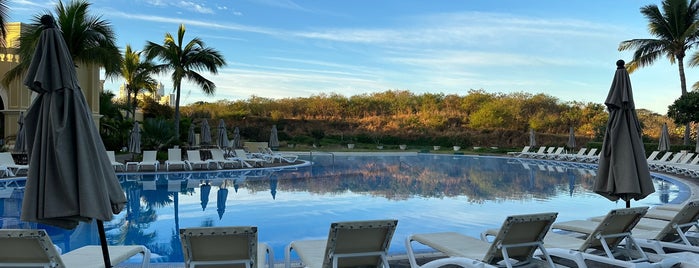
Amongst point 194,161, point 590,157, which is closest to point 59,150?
point 194,161

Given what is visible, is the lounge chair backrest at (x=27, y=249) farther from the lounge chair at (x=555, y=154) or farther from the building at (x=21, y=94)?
the lounge chair at (x=555, y=154)

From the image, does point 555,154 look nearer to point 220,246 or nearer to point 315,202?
point 315,202

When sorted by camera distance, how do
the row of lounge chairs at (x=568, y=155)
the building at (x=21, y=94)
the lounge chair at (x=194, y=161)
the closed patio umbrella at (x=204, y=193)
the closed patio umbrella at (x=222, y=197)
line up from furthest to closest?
the row of lounge chairs at (x=568, y=155) → the building at (x=21, y=94) → the lounge chair at (x=194, y=161) → the closed patio umbrella at (x=204, y=193) → the closed patio umbrella at (x=222, y=197)

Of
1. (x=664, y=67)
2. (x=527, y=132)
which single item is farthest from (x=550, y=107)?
(x=664, y=67)

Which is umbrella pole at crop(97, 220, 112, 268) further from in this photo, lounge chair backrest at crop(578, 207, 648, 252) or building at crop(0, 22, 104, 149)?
building at crop(0, 22, 104, 149)

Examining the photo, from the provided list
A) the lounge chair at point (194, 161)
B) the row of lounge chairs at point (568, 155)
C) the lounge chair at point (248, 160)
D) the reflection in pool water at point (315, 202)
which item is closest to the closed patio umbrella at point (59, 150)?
the reflection in pool water at point (315, 202)

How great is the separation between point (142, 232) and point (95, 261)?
3.48 m

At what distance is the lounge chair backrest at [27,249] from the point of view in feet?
9.18

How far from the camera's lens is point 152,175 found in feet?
45.3

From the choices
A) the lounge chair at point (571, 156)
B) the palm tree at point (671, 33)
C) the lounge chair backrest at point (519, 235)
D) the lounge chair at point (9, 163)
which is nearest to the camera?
the lounge chair backrest at point (519, 235)

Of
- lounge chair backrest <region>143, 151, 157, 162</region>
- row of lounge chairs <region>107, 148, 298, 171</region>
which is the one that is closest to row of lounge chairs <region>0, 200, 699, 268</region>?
row of lounge chairs <region>107, 148, 298, 171</region>

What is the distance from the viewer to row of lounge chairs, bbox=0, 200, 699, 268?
9.73 ft

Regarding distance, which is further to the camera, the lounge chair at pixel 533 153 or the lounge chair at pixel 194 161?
the lounge chair at pixel 533 153

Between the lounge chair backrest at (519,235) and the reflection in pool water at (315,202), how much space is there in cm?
166
